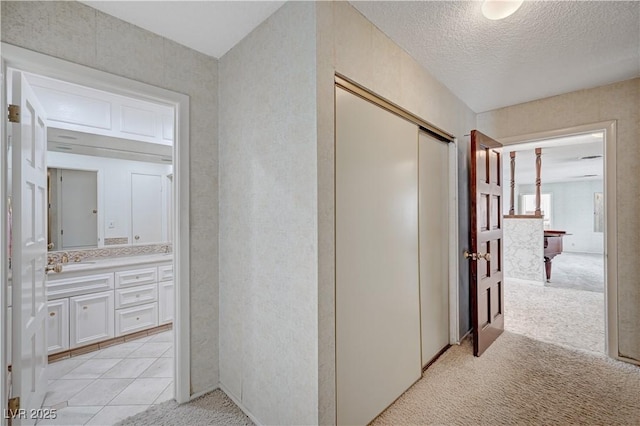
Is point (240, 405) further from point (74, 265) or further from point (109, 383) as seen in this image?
point (74, 265)

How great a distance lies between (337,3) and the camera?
1.52m

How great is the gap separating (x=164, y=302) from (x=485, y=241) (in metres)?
3.45

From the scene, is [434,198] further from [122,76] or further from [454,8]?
[122,76]

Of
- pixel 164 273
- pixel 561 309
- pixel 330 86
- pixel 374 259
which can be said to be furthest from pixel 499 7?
pixel 561 309

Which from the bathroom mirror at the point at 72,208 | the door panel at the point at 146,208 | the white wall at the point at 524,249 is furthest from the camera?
the white wall at the point at 524,249

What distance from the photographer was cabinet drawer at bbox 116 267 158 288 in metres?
2.92

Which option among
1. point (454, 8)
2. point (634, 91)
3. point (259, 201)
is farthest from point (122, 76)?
point (634, 91)

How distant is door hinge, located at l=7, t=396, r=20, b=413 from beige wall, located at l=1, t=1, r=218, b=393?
855mm

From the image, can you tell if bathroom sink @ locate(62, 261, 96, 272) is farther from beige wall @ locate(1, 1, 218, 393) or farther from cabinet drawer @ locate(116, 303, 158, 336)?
beige wall @ locate(1, 1, 218, 393)

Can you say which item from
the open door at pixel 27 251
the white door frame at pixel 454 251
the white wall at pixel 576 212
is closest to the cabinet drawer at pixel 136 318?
the open door at pixel 27 251

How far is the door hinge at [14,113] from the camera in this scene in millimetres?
1484

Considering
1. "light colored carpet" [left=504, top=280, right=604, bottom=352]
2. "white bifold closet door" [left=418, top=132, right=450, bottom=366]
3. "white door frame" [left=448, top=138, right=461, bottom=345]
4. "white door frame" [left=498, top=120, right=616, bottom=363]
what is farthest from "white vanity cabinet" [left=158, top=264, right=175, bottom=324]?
"white door frame" [left=498, top=120, right=616, bottom=363]

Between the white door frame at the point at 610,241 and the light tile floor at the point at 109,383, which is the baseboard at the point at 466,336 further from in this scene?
the light tile floor at the point at 109,383

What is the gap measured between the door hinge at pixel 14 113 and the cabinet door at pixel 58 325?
5.76 ft
